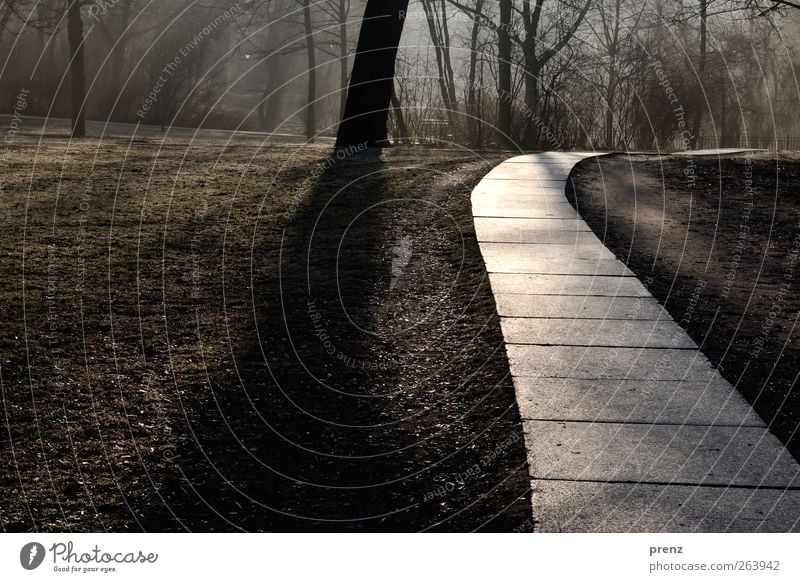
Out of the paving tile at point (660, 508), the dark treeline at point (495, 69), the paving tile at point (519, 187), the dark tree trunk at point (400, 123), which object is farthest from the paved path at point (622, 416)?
the dark tree trunk at point (400, 123)

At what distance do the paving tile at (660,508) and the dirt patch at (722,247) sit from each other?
2.25 feet

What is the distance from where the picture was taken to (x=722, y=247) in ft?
28.2

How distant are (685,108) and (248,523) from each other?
23734 millimetres

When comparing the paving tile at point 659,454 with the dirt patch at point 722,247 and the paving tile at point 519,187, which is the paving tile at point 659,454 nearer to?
the dirt patch at point 722,247

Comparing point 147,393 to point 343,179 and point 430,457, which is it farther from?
point 343,179

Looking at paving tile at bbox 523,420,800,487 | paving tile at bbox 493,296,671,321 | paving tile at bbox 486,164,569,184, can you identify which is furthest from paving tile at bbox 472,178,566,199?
paving tile at bbox 523,420,800,487

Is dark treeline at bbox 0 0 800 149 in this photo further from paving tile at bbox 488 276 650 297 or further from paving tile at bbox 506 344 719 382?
paving tile at bbox 506 344 719 382

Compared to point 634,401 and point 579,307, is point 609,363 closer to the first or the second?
point 634,401

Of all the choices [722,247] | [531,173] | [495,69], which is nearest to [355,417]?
[722,247]

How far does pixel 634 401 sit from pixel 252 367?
7.27 ft

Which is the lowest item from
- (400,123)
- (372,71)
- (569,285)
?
(569,285)

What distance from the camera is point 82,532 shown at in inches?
148

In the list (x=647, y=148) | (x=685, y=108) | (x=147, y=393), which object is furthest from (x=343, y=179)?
(x=685, y=108)

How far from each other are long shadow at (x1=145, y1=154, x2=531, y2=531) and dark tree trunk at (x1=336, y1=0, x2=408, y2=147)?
670cm
